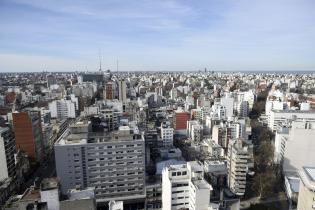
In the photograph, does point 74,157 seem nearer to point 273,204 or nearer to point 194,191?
point 194,191

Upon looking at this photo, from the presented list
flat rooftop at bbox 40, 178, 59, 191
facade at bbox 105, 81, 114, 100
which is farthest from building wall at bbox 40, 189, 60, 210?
facade at bbox 105, 81, 114, 100

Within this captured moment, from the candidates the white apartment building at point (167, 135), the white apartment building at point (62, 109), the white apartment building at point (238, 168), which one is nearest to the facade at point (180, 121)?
the white apartment building at point (167, 135)

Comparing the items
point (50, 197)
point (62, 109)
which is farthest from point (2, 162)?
point (62, 109)

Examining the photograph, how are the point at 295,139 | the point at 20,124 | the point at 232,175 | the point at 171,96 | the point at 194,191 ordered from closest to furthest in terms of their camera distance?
the point at 194,191
the point at 232,175
the point at 295,139
the point at 20,124
the point at 171,96

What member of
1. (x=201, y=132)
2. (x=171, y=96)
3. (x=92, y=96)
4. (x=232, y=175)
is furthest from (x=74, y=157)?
(x=171, y=96)

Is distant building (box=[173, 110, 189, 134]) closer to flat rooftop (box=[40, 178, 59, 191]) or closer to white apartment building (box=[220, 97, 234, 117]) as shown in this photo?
white apartment building (box=[220, 97, 234, 117])

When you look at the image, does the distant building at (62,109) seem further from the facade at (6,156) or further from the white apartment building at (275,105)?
the white apartment building at (275,105)

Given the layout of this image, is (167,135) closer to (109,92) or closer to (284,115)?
(284,115)
